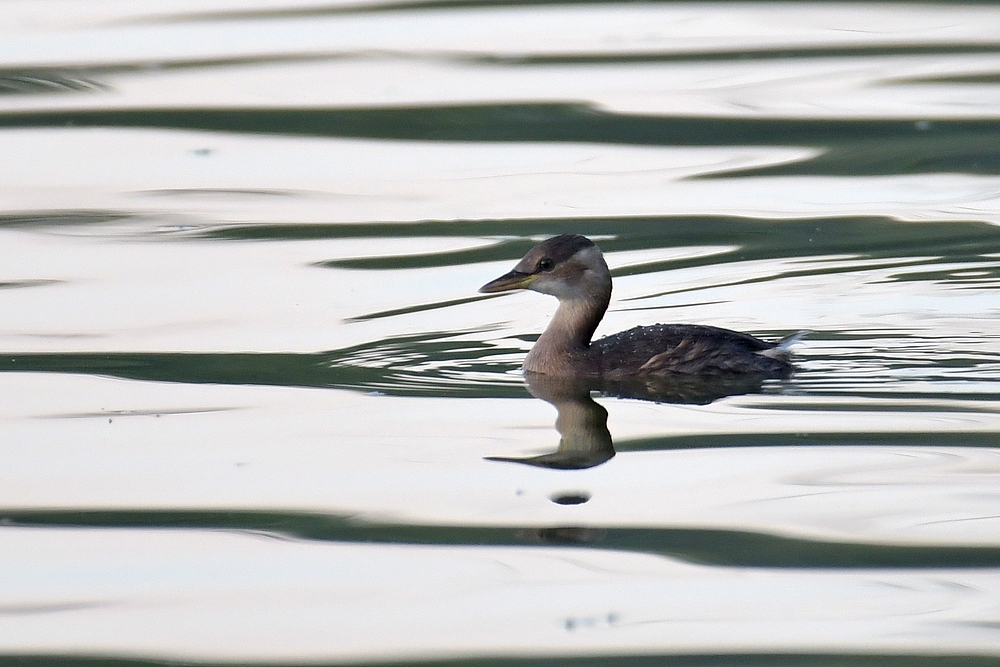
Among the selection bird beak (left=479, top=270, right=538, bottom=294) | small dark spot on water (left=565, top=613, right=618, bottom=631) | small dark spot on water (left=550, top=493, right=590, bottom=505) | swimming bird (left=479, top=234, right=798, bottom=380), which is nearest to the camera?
small dark spot on water (left=565, top=613, right=618, bottom=631)

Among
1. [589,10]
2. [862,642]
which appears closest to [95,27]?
[589,10]

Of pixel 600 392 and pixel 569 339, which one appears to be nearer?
pixel 600 392

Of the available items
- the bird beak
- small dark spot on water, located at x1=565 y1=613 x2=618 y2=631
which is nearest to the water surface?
small dark spot on water, located at x1=565 y1=613 x2=618 y2=631

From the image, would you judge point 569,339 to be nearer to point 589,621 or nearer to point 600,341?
point 600,341

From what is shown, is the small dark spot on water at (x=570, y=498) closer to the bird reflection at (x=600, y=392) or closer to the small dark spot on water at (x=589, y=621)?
the bird reflection at (x=600, y=392)

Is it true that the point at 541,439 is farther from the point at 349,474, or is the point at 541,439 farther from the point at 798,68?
the point at 798,68

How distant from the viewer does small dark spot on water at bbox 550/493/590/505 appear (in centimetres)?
607

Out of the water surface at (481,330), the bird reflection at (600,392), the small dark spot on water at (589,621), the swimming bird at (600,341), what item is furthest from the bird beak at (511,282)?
the small dark spot on water at (589,621)

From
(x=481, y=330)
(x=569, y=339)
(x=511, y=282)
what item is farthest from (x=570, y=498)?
(x=481, y=330)

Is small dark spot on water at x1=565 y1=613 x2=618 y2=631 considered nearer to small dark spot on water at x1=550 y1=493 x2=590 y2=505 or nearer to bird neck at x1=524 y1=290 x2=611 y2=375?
small dark spot on water at x1=550 y1=493 x2=590 y2=505

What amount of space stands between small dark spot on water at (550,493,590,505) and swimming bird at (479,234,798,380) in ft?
6.04

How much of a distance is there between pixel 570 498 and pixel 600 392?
70.2 inches

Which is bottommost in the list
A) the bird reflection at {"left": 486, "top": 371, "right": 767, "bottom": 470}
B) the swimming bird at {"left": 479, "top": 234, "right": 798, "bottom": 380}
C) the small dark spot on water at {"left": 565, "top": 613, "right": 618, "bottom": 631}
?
the small dark spot on water at {"left": 565, "top": 613, "right": 618, "bottom": 631}

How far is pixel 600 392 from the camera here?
786cm
